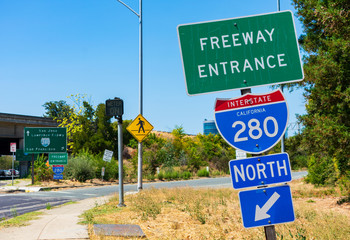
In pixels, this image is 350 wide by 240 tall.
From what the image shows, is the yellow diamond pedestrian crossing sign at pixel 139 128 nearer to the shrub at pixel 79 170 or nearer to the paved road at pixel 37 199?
the paved road at pixel 37 199

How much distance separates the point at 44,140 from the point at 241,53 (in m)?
26.6

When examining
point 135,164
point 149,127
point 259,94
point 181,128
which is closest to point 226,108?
point 259,94

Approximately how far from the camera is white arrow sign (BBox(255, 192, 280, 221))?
3721 mm

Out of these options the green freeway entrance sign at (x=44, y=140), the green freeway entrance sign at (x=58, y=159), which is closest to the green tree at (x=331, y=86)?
the green freeway entrance sign at (x=58, y=159)

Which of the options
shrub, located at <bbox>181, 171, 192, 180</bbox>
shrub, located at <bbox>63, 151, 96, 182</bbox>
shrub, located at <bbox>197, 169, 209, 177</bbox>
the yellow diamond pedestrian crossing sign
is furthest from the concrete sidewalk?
shrub, located at <bbox>197, 169, 209, 177</bbox>

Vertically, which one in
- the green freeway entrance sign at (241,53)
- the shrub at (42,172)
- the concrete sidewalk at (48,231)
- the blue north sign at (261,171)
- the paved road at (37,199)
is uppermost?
the green freeway entrance sign at (241,53)

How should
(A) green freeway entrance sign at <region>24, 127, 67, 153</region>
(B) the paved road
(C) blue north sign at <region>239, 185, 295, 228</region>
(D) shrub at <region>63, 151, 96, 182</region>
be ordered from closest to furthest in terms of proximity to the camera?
(C) blue north sign at <region>239, 185, 295, 228</region> → (B) the paved road → (A) green freeway entrance sign at <region>24, 127, 67, 153</region> → (D) shrub at <region>63, 151, 96, 182</region>

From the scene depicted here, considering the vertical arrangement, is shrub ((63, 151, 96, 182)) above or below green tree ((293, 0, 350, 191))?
below

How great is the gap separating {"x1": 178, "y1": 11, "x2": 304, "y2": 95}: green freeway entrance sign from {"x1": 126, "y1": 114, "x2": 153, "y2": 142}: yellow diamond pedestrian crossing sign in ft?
41.0

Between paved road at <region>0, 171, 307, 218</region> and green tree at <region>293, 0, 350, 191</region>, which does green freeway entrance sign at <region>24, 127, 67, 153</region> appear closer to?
paved road at <region>0, 171, 307, 218</region>

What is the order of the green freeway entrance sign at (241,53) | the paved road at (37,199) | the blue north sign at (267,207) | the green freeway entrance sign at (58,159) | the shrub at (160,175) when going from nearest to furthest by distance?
1. the blue north sign at (267,207)
2. the green freeway entrance sign at (241,53)
3. the paved road at (37,199)
4. the green freeway entrance sign at (58,159)
5. the shrub at (160,175)

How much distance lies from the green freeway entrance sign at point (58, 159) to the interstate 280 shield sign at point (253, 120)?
81.5 ft

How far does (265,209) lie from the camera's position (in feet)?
12.2

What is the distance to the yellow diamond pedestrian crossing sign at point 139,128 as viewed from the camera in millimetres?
16422
